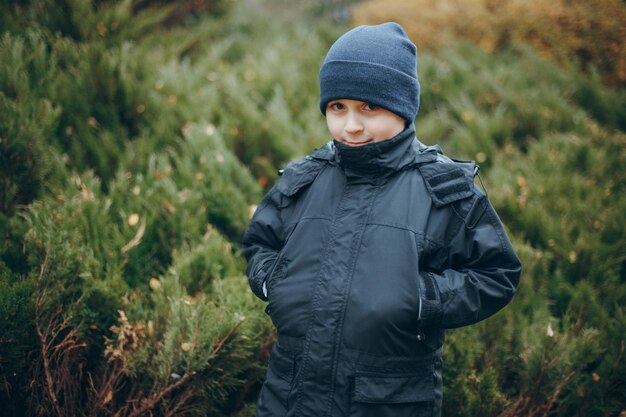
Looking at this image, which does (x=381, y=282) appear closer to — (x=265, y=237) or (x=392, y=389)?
(x=392, y=389)

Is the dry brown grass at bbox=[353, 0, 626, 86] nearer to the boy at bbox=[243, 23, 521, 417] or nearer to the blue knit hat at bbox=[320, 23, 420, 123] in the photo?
the blue knit hat at bbox=[320, 23, 420, 123]

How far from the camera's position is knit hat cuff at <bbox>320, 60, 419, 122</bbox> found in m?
1.83

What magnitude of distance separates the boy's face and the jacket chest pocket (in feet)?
2.75

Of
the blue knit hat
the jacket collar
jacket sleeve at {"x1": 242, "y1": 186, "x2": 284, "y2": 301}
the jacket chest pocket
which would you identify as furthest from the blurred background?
the blue knit hat

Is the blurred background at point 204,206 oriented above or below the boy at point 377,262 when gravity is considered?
below

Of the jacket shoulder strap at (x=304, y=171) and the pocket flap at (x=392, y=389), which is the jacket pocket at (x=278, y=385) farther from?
the jacket shoulder strap at (x=304, y=171)

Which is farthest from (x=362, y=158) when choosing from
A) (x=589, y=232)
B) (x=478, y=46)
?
(x=478, y=46)

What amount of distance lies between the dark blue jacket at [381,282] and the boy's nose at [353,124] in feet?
0.23

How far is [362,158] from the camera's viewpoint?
1.83 m

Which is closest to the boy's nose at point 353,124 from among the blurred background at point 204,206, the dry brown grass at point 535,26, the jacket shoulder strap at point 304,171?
the jacket shoulder strap at point 304,171

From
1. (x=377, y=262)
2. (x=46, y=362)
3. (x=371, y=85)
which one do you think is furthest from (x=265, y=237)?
(x=46, y=362)

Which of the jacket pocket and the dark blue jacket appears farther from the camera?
the jacket pocket

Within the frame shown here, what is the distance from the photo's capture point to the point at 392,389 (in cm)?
172

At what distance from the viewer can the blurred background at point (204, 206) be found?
2.35 meters
